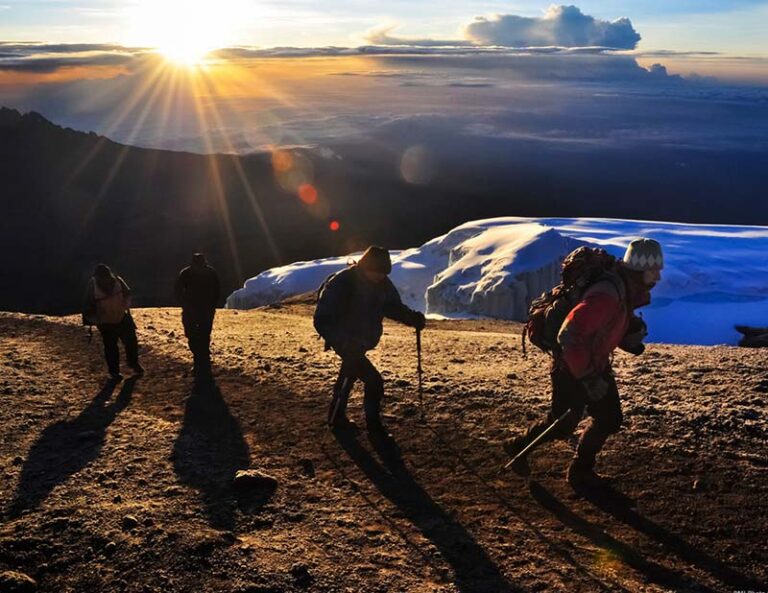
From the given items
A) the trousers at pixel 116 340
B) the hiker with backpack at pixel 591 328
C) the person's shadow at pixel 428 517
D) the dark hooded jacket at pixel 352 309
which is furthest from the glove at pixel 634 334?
the trousers at pixel 116 340

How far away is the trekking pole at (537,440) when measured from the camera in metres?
5.25

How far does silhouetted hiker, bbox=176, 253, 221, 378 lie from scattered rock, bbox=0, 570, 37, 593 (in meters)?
5.26

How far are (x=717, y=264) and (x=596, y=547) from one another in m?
46.6

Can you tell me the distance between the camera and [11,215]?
147m

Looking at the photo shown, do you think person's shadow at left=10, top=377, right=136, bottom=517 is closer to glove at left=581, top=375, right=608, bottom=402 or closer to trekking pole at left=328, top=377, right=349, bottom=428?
trekking pole at left=328, top=377, right=349, bottom=428

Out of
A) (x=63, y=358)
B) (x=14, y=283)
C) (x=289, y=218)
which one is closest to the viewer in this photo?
(x=63, y=358)

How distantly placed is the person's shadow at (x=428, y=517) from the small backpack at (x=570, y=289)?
4.95 ft

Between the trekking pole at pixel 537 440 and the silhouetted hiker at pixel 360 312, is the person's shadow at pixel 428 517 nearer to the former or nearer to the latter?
the silhouetted hiker at pixel 360 312

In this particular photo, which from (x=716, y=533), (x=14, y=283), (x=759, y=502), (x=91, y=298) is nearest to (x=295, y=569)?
(x=716, y=533)

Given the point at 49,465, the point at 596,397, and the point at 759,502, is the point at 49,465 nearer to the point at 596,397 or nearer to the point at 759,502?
the point at 596,397

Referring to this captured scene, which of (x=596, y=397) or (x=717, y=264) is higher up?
(x=596, y=397)

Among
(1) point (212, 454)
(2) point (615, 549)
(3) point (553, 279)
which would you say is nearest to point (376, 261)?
(1) point (212, 454)

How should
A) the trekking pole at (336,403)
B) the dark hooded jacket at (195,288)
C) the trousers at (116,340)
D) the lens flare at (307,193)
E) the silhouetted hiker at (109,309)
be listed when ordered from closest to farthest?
the trekking pole at (336,403), the silhouetted hiker at (109,309), the trousers at (116,340), the dark hooded jacket at (195,288), the lens flare at (307,193)

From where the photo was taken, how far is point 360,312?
629cm
